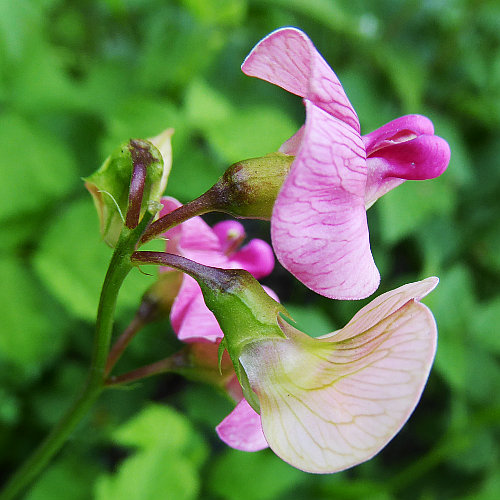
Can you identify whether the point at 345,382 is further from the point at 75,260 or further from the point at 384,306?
the point at 75,260

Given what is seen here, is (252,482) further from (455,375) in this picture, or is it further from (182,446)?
(455,375)

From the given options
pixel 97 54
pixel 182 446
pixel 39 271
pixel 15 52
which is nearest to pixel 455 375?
pixel 182 446

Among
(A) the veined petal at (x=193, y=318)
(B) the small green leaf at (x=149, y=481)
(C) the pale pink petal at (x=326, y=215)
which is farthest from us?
(B) the small green leaf at (x=149, y=481)

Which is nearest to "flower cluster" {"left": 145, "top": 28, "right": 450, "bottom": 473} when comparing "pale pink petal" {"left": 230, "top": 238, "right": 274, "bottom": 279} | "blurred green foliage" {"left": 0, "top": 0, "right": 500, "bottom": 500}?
"pale pink petal" {"left": 230, "top": 238, "right": 274, "bottom": 279}

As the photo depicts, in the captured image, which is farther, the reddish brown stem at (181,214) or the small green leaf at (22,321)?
the small green leaf at (22,321)

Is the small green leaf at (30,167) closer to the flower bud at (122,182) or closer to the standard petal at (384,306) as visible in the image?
the flower bud at (122,182)

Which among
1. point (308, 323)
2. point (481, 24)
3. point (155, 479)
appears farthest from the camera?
point (481, 24)

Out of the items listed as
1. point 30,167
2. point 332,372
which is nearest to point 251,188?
point 332,372


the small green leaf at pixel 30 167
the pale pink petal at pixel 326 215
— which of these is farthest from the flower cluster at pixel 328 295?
the small green leaf at pixel 30 167
